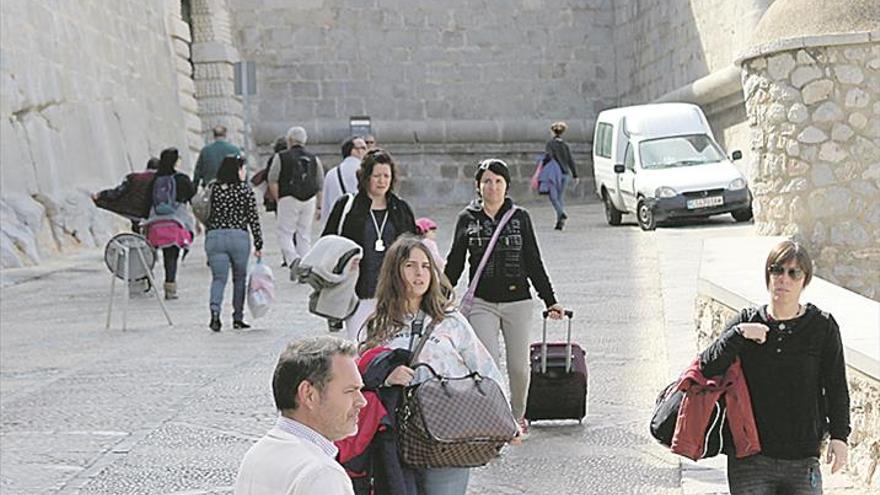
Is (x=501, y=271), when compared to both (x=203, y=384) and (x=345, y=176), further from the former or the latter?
(x=345, y=176)

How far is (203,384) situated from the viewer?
9.91 m

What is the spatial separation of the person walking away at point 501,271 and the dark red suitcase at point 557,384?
1.43ft

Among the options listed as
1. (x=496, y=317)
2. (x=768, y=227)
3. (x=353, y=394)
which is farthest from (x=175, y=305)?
(x=353, y=394)

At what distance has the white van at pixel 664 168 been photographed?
19.0 metres

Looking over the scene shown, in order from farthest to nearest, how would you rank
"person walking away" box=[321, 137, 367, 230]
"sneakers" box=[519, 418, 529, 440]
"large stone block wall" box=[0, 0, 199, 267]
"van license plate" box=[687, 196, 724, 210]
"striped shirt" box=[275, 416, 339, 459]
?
"van license plate" box=[687, 196, 724, 210] < "large stone block wall" box=[0, 0, 199, 267] < "person walking away" box=[321, 137, 367, 230] < "sneakers" box=[519, 418, 529, 440] < "striped shirt" box=[275, 416, 339, 459]

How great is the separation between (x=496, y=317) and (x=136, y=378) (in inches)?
130

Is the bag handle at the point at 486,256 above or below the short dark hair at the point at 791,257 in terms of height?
below

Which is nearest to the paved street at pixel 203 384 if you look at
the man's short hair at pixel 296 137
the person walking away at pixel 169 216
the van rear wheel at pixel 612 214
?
the person walking away at pixel 169 216

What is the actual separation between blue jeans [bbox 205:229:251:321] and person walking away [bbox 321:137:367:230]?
1.10m

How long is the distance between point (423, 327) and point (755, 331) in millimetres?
1142

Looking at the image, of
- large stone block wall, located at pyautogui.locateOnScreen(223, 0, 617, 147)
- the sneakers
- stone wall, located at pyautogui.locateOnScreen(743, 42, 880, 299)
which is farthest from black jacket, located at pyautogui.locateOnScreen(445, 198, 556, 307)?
large stone block wall, located at pyautogui.locateOnScreen(223, 0, 617, 147)

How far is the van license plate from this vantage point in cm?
1895

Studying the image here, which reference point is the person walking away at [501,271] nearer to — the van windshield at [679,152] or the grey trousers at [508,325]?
→ the grey trousers at [508,325]

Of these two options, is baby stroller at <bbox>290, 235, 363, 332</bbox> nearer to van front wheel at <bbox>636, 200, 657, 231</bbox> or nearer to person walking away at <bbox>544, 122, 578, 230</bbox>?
van front wheel at <bbox>636, 200, 657, 231</bbox>
